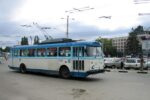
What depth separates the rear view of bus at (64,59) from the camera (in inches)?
686

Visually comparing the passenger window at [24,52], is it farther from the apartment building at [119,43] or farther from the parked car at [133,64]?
the apartment building at [119,43]

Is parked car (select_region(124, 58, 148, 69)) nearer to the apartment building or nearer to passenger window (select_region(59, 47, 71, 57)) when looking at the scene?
passenger window (select_region(59, 47, 71, 57))

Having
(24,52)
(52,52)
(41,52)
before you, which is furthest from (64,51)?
(24,52)

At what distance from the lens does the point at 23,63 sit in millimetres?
23672

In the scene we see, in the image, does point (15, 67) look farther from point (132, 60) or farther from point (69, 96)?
point (132, 60)

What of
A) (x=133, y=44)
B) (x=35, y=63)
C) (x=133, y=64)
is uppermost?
(x=133, y=44)

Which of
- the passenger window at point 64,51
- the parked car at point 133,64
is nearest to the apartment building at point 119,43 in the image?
the parked car at point 133,64

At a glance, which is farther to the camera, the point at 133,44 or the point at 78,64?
the point at 133,44

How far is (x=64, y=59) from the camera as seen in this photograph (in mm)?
18953

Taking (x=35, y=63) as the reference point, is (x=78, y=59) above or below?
above

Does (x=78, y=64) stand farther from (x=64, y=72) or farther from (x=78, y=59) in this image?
(x=64, y=72)

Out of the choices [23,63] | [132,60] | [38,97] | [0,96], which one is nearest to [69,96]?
[38,97]

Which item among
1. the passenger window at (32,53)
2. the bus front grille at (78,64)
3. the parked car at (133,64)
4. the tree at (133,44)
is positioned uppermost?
the tree at (133,44)

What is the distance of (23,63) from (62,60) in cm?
588
